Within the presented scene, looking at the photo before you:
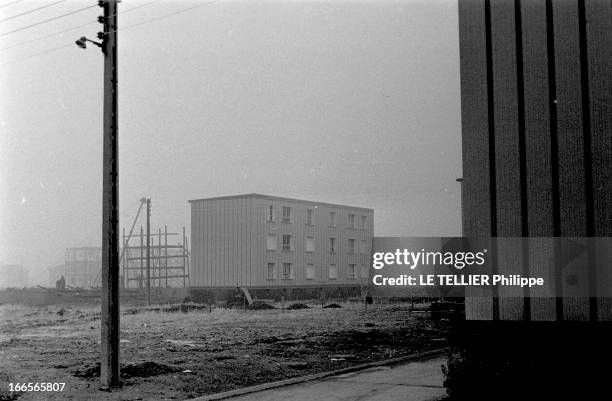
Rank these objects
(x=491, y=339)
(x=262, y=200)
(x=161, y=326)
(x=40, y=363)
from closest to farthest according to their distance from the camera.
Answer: (x=491, y=339) < (x=40, y=363) < (x=161, y=326) < (x=262, y=200)

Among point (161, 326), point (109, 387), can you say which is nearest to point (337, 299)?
point (161, 326)

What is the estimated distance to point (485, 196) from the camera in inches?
323

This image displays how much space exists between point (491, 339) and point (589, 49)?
3.60 m

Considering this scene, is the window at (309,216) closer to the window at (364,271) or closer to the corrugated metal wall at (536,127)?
the window at (364,271)

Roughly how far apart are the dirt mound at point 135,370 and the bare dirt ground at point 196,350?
0.8 inches

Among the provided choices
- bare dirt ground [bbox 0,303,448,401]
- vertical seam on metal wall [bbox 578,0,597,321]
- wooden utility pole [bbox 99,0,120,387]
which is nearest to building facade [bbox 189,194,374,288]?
bare dirt ground [bbox 0,303,448,401]

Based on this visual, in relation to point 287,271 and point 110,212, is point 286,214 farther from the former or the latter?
point 110,212

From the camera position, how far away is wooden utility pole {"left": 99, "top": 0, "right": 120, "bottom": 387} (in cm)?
1151

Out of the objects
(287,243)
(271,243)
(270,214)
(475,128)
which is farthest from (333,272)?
(475,128)

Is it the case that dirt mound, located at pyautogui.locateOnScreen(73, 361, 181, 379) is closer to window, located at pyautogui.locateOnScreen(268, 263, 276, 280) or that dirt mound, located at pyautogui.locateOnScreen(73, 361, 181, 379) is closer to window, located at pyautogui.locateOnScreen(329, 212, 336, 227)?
window, located at pyautogui.locateOnScreen(329, 212, 336, 227)

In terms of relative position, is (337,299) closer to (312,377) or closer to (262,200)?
(262,200)

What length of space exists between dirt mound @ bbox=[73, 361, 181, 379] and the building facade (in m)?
32.7

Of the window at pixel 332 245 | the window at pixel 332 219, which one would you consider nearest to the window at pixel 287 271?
the window at pixel 332 245

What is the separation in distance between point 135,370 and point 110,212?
→ 3.73 m
